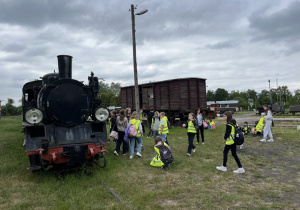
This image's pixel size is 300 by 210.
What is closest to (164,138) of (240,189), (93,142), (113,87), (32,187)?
(93,142)

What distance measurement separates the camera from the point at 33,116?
530 cm

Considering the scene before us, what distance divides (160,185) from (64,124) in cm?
280

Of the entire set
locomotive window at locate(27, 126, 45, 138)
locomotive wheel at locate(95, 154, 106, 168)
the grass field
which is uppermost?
locomotive window at locate(27, 126, 45, 138)

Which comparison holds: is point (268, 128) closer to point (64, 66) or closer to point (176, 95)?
point (176, 95)

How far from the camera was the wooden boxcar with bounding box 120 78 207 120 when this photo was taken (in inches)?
677

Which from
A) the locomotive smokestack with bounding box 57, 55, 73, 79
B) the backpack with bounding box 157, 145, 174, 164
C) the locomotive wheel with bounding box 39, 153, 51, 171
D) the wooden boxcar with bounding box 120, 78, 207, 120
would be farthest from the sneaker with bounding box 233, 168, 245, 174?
the wooden boxcar with bounding box 120, 78, 207, 120

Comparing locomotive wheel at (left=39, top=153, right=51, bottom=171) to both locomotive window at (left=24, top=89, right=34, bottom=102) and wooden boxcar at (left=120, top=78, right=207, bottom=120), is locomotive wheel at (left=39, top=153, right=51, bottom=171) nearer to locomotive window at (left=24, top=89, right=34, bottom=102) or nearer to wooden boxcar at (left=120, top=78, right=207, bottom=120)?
locomotive window at (left=24, top=89, right=34, bottom=102)

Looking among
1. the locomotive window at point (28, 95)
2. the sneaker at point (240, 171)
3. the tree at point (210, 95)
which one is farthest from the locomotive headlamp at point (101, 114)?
the tree at point (210, 95)

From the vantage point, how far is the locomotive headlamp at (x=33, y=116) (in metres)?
5.23

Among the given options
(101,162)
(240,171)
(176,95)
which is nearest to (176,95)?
(176,95)

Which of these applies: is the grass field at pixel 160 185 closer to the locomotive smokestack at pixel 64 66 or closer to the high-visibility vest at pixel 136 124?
the high-visibility vest at pixel 136 124

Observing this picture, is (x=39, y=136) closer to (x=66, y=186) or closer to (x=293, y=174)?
(x=66, y=186)

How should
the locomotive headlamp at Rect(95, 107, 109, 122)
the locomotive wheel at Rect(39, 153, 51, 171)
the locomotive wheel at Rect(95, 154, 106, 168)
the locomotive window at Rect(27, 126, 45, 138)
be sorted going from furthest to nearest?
the locomotive headlamp at Rect(95, 107, 109, 122), the locomotive wheel at Rect(95, 154, 106, 168), the locomotive window at Rect(27, 126, 45, 138), the locomotive wheel at Rect(39, 153, 51, 171)

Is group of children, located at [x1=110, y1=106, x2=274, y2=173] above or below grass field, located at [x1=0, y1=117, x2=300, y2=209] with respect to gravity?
above
